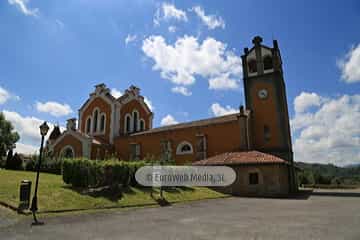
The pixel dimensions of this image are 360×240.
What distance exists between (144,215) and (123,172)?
5725 mm

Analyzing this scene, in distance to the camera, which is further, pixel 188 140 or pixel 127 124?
pixel 127 124

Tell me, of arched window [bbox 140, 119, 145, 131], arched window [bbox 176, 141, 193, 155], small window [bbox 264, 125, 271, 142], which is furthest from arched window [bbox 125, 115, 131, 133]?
small window [bbox 264, 125, 271, 142]

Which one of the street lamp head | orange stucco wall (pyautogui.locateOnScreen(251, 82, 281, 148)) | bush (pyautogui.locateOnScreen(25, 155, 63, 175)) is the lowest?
bush (pyautogui.locateOnScreen(25, 155, 63, 175))

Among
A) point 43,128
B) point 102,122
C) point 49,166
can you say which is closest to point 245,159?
point 43,128

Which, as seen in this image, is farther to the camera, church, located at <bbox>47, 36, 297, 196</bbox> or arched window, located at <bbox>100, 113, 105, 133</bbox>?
arched window, located at <bbox>100, 113, 105, 133</bbox>

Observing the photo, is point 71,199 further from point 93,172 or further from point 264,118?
point 264,118

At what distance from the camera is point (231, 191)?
21484 mm

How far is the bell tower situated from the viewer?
2574 cm

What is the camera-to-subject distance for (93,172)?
14500 millimetres

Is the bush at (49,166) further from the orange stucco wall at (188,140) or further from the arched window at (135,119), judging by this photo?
the arched window at (135,119)

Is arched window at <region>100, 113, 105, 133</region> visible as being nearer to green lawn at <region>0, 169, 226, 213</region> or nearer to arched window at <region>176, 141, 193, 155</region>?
arched window at <region>176, 141, 193, 155</region>

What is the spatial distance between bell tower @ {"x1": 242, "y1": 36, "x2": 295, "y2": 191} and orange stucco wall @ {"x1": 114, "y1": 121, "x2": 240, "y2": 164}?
2663 mm

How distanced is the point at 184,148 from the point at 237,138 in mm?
6877

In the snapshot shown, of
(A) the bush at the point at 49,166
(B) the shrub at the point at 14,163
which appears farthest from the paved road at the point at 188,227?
(B) the shrub at the point at 14,163
